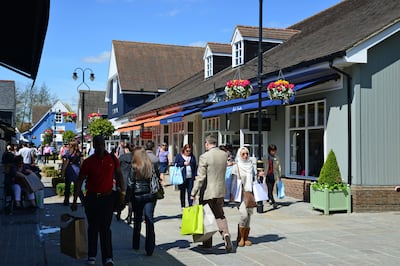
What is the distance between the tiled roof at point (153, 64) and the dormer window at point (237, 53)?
1535cm

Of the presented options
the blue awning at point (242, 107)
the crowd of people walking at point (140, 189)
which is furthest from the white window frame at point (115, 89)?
the crowd of people walking at point (140, 189)

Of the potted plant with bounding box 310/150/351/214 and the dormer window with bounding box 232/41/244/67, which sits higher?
the dormer window with bounding box 232/41/244/67

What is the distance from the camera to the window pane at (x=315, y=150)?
13.6m

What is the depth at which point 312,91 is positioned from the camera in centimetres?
1360

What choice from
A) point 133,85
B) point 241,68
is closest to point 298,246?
point 241,68

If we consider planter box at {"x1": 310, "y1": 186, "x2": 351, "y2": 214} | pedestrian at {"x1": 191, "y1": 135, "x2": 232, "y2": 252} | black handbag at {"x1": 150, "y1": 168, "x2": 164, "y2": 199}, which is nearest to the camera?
black handbag at {"x1": 150, "y1": 168, "x2": 164, "y2": 199}

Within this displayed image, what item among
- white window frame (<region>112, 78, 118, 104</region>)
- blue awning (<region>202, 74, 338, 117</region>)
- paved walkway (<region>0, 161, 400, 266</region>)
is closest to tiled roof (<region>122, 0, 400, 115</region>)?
blue awning (<region>202, 74, 338, 117</region>)

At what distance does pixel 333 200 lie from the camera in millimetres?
11609

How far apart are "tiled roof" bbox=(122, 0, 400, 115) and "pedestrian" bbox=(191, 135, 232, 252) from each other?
18.1ft

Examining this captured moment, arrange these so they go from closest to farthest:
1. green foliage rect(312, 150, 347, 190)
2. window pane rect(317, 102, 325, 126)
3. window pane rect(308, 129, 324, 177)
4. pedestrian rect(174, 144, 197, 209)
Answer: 1. pedestrian rect(174, 144, 197, 209)
2. green foliage rect(312, 150, 347, 190)
3. window pane rect(317, 102, 325, 126)
4. window pane rect(308, 129, 324, 177)

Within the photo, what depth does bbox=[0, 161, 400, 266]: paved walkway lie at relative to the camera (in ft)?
23.3

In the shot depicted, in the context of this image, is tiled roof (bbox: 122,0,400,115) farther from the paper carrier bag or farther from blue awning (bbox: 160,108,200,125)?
the paper carrier bag

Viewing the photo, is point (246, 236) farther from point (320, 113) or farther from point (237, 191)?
point (320, 113)

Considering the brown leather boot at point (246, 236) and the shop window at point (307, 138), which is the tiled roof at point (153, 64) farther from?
the brown leather boot at point (246, 236)
